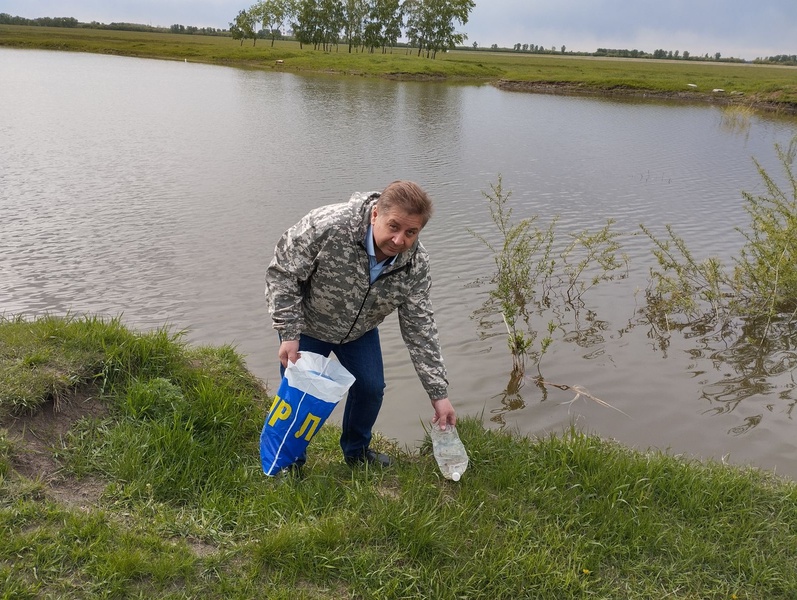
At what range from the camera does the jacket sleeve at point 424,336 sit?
3707mm

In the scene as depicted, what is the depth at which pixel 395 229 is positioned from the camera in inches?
129

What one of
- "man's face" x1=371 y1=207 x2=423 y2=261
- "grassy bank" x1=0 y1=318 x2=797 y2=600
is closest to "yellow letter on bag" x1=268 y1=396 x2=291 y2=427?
"grassy bank" x1=0 y1=318 x2=797 y2=600

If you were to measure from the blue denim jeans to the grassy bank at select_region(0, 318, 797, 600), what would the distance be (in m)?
0.32

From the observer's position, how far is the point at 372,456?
4102 mm

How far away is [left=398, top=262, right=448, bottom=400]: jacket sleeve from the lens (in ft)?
12.2

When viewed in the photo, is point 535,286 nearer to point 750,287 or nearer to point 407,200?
point 750,287

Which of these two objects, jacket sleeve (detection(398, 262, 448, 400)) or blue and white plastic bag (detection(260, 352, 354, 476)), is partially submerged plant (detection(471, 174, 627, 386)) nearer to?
jacket sleeve (detection(398, 262, 448, 400))

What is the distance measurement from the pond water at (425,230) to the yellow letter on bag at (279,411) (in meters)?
1.84

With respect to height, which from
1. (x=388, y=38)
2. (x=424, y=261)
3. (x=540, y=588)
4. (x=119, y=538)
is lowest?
(x=540, y=588)

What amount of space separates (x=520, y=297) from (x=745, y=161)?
51.6 ft

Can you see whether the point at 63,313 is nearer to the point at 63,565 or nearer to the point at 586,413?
the point at 63,565

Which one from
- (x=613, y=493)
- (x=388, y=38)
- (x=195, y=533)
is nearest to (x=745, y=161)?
(x=613, y=493)

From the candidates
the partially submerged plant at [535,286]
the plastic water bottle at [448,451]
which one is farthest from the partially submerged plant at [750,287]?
the plastic water bottle at [448,451]

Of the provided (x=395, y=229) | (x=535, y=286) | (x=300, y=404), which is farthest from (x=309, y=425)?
(x=535, y=286)
